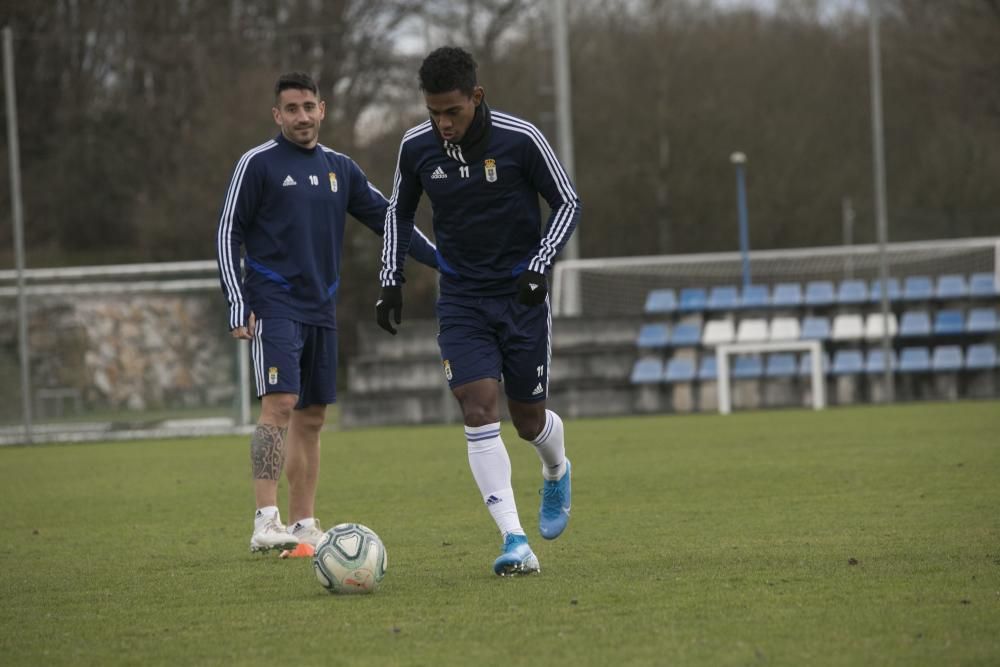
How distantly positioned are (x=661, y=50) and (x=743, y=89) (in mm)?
2306

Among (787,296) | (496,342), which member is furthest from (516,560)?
(787,296)

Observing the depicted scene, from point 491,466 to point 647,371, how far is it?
15.9m

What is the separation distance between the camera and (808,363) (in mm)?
22844

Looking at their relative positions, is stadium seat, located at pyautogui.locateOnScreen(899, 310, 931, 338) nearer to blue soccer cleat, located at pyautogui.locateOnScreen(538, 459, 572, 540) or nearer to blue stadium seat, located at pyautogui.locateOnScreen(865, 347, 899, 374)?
blue stadium seat, located at pyautogui.locateOnScreen(865, 347, 899, 374)

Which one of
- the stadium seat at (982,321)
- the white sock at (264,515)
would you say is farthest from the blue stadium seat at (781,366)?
the white sock at (264,515)

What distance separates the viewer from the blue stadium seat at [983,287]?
23.5 meters

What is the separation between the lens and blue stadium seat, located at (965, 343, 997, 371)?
22.6 m

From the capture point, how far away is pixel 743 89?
3947 cm

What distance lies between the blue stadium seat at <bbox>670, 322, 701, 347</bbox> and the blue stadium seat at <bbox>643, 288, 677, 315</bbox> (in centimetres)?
52

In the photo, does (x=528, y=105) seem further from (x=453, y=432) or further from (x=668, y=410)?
(x=453, y=432)

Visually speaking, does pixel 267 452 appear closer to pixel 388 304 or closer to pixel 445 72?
pixel 388 304

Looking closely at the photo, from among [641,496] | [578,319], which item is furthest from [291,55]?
[641,496]

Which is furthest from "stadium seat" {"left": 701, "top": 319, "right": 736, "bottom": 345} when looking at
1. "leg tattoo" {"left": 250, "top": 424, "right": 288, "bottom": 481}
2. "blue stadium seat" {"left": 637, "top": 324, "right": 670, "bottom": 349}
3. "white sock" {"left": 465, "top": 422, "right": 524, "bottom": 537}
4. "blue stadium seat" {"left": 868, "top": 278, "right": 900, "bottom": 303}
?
"white sock" {"left": 465, "top": 422, "right": 524, "bottom": 537}

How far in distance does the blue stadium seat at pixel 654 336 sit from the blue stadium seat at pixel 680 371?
38 centimetres
